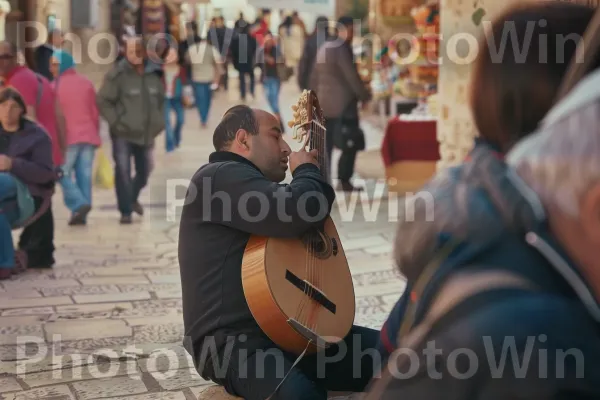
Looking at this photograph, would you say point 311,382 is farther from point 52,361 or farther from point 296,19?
point 296,19

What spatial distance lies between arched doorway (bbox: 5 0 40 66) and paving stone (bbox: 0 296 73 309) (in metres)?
8.80

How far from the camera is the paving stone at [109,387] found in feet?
13.9

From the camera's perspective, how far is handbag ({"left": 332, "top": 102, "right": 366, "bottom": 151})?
33.6ft

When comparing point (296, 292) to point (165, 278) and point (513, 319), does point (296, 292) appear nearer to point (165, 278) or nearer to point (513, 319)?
point (513, 319)

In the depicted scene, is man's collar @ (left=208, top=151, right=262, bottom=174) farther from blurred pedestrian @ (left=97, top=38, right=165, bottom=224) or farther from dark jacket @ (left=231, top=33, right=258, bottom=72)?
dark jacket @ (left=231, top=33, right=258, bottom=72)

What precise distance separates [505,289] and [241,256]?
215cm

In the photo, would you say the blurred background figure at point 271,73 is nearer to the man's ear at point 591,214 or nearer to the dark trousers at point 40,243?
the dark trousers at point 40,243

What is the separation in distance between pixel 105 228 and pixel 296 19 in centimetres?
1560

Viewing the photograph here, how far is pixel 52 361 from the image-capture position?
4707mm

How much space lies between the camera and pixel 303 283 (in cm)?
327

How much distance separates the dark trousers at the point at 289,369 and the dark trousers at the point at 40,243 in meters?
A: 3.86

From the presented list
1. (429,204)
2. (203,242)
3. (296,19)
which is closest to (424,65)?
(203,242)

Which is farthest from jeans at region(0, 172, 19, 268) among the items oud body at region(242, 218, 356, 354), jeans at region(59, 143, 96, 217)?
oud body at region(242, 218, 356, 354)

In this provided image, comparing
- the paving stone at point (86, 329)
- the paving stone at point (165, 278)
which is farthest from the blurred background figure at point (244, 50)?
the paving stone at point (86, 329)
